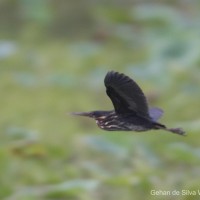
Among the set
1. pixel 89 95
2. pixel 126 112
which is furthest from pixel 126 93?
pixel 89 95

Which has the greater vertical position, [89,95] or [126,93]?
[89,95]

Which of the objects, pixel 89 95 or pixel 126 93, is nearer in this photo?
pixel 126 93

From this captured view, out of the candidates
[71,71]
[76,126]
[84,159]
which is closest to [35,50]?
[71,71]

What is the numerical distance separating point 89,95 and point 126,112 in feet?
4.77

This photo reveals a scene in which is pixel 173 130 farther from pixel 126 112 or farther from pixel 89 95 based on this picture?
pixel 89 95

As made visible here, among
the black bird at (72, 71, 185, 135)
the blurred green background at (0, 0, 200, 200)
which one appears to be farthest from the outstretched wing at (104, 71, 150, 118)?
the blurred green background at (0, 0, 200, 200)

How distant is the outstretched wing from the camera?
1.39 metres

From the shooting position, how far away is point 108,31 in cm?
354

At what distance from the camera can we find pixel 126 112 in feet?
4.66

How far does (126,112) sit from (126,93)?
0.12ft

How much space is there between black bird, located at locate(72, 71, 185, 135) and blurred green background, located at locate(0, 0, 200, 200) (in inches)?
15.1

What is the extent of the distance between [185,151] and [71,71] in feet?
3.80

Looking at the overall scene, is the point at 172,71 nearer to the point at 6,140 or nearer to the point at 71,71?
the point at 71,71

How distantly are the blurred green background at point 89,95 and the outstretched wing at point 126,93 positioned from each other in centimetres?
39
